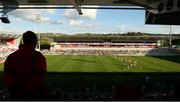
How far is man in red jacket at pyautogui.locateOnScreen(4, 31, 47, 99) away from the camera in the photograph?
353 cm

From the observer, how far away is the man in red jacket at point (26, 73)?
353 centimetres

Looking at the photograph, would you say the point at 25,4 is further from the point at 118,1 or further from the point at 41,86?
the point at 41,86

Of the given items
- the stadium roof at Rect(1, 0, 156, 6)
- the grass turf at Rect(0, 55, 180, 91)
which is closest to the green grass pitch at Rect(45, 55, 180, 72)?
the grass turf at Rect(0, 55, 180, 91)

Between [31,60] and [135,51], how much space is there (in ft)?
274

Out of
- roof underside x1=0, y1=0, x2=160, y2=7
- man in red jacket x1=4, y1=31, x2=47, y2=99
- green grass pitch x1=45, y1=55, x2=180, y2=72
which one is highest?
roof underside x1=0, y1=0, x2=160, y2=7

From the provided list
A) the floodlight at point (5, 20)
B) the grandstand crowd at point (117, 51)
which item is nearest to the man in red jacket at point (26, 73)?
the floodlight at point (5, 20)

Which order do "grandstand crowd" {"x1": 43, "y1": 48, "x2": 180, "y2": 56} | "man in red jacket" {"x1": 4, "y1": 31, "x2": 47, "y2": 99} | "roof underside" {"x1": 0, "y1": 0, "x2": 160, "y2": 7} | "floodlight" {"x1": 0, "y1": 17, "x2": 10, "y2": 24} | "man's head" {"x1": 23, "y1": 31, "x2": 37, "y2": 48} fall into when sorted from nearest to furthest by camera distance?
"man in red jacket" {"x1": 4, "y1": 31, "x2": 47, "y2": 99} < "man's head" {"x1": 23, "y1": 31, "x2": 37, "y2": 48} < "floodlight" {"x1": 0, "y1": 17, "x2": 10, "y2": 24} < "roof underside" {"x1": 0, "y1": 0, "x2": 160, "y2": 7} < "grandstand crowd" {"x1": 43, "y1": 48, "x2": 180, "y2": 56}

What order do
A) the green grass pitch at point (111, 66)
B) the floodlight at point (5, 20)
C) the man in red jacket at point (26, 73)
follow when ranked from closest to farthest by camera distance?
the man in red jacket at point (26, 73), the floodlight at point (5, 20), the green grass pitch at point (111, 66)

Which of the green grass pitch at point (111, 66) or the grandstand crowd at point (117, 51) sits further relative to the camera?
the grandstand crowd at point (117, 51)

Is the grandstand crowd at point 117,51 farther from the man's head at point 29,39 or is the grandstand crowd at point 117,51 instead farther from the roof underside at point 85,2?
the man's head at point 29,39

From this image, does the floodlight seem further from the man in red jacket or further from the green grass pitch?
the green grass pitch

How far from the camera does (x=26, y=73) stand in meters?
3.54

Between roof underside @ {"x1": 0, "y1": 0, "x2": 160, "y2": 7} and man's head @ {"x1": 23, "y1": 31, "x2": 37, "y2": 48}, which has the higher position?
roof underside @ {"x1": 0, "y1": 0, "x2": 160, "y2": 7}

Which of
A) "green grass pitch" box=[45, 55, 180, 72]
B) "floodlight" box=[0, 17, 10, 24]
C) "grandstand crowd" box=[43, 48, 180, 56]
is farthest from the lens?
"grandstand crowd" box=[43, 48, 180, 56]
